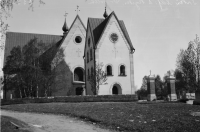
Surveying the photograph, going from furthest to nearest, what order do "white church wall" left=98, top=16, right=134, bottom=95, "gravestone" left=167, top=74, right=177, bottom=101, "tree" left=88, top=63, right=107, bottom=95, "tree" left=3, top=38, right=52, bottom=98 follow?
"white church wall" left=98, top=16, right=134, bottom=95
"tree" left=3, top=38, right=52, bottom=98
"tree" left=88, top=63, right=107, bottom=95
"gravestone" left=167, top=74, right=177, bottom=101

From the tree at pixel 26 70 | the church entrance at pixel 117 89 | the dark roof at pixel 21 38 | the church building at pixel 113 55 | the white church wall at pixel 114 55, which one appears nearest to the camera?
the tree at pixel 26 70

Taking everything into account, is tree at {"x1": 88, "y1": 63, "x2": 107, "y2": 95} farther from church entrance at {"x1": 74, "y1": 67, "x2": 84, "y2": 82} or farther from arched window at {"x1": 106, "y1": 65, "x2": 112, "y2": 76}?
church entrance at {"x1": 74, "y1": 67, "x2": 84, "y2": 82}

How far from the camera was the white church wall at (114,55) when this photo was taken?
3073cm

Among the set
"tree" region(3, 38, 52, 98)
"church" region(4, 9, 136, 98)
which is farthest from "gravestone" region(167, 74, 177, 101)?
"tree" region(3, 38, 52, 98)

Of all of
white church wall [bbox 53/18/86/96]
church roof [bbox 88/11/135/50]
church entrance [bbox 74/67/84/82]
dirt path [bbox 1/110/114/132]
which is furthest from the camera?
church entrance [bbox 74/67/84/82]

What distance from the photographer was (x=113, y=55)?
103 ft

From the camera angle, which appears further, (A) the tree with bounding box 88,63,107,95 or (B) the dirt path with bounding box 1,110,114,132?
(A) the tree with bounding box 88,63,107,95

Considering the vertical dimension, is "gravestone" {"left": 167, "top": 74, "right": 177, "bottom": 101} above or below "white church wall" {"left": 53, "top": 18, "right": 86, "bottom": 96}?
below

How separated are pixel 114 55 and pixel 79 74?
1211cm

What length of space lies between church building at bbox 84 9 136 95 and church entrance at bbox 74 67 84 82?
28.1ft

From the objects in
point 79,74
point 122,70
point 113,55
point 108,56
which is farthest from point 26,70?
point 122,70

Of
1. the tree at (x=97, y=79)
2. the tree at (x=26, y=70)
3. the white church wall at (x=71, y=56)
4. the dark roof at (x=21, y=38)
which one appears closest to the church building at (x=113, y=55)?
the tree at (x=97, y=79)

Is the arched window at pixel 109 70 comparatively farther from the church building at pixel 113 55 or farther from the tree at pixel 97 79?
the tree at pixel 97 79

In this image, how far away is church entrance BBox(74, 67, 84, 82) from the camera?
4047 cm
